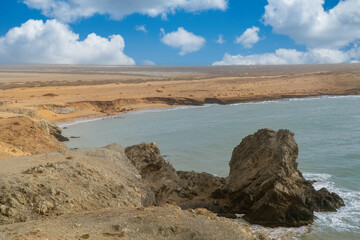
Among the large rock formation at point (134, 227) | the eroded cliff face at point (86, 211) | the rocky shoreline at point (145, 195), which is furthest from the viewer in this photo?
the rocky shoreline at point (145, 195)

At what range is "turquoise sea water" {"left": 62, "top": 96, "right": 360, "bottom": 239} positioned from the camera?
13.7 meters

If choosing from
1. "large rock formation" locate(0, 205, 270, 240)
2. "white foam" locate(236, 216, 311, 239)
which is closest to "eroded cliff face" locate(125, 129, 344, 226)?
"white foam" locate(236, 216, 311, 239)

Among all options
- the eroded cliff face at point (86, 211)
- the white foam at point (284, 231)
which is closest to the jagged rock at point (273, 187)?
the white foam at point (284, 231)

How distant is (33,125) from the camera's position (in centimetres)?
1914

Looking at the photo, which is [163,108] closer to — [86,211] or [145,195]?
[145,195]

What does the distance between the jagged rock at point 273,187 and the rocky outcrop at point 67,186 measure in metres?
3.85

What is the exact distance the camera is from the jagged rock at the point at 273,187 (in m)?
11.8

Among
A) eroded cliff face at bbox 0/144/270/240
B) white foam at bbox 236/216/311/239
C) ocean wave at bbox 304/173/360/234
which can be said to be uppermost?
eroded cliff face at bbox 0/144/270/240

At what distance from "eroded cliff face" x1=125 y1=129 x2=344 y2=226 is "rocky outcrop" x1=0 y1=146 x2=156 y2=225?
2.39 metres

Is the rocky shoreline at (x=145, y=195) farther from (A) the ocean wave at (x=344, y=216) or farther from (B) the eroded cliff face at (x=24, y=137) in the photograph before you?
(A) the ocean wave at (x=344, y=216)

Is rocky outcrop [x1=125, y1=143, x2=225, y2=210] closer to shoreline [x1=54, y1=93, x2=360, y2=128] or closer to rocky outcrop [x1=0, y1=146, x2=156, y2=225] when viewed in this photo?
rocky outcrop [x1=0, y1=146, x2=156, y2=225]

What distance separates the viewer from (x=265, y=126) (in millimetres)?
30281

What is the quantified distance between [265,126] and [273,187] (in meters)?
19.0

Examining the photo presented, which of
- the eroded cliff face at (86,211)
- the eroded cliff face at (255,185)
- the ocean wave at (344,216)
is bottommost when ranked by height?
the ocean wave at (344,216)
